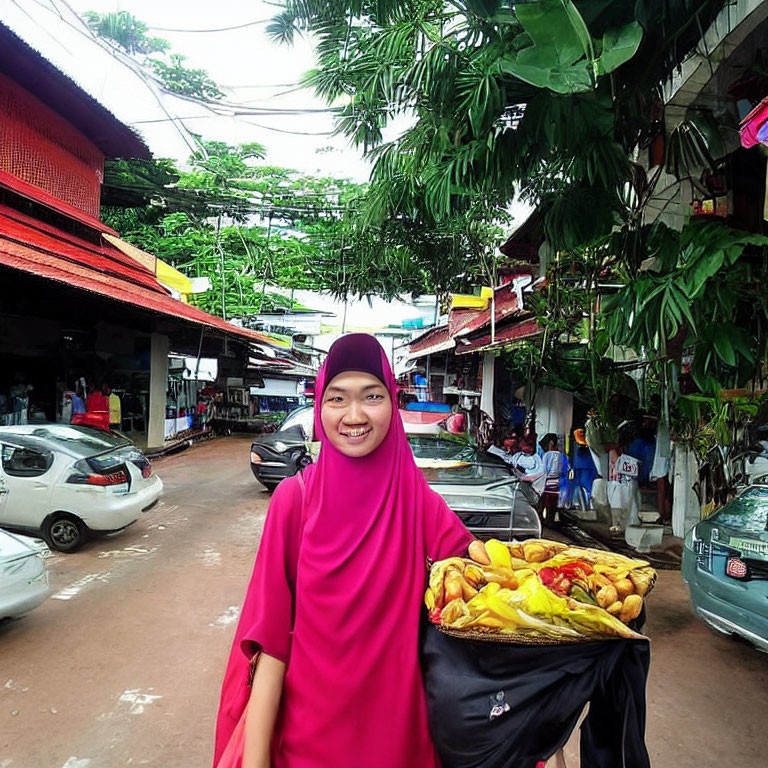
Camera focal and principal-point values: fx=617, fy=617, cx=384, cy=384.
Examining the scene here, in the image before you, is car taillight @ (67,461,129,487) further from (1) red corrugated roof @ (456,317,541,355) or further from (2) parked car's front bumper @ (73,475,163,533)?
(1) red corrugated roof @ (456,317,541,355)

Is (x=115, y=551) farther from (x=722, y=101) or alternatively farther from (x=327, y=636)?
(x=722, y=101)

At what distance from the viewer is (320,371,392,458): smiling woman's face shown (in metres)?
1.60

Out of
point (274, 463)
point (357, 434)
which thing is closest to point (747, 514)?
point (357, 434)

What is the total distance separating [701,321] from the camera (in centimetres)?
454

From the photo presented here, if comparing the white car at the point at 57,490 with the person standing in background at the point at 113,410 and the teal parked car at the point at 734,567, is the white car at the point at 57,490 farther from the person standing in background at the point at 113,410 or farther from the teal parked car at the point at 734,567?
the person standing in background at the point at 113,410

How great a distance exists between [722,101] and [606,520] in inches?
240

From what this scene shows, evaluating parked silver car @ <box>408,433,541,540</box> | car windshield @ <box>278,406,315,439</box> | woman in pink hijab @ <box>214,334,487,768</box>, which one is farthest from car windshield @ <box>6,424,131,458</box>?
woman in pink hijab @ <box>214,334,487,768</box>

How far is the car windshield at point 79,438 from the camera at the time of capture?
7324 mm

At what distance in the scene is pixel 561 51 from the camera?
287 centimetres

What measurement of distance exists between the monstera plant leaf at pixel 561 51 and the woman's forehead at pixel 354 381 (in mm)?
2030

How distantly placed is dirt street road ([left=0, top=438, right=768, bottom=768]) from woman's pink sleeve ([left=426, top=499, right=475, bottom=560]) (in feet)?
7.65

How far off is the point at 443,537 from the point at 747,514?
369 centimetres

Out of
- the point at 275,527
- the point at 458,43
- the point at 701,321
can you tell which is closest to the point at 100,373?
the point at 458,43

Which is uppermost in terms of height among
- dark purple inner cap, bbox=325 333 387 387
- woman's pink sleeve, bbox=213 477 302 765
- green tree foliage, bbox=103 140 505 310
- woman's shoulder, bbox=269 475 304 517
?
green tree foliage, bbox=103 140 505 310
